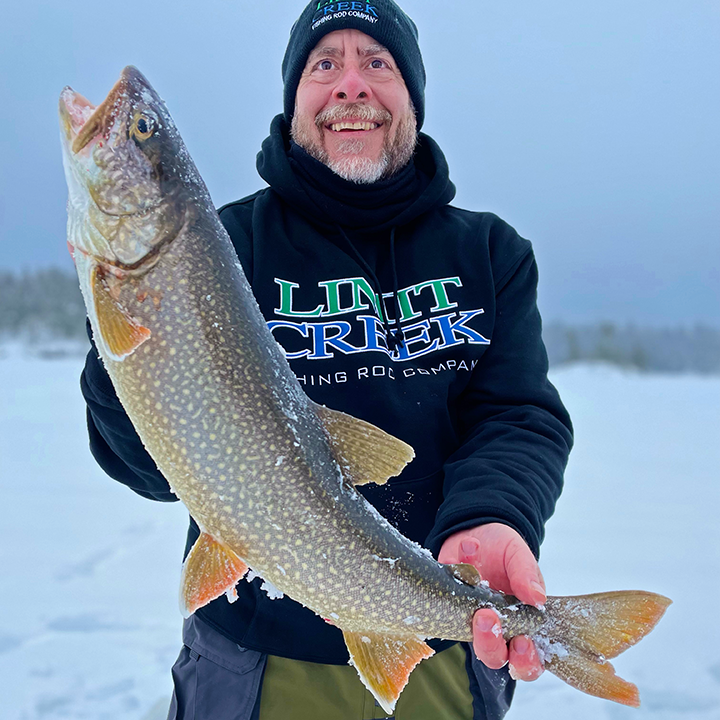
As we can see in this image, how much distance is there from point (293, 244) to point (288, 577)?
134cm

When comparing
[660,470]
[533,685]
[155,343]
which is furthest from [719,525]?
[155,343]

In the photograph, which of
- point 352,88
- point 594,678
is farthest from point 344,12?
point 594,678

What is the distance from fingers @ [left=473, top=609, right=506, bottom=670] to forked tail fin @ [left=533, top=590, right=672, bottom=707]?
14cm

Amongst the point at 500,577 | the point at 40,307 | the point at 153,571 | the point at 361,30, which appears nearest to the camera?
the point at 500,577

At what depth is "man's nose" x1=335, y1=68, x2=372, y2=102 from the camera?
2.63 metres

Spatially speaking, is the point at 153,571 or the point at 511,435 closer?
the point at 511,435

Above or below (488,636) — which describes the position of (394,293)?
above

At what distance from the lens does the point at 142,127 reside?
176cm

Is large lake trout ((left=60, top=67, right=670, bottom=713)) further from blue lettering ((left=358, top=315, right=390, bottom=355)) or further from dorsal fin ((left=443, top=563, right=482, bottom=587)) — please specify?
blue lettering ((left=358, top=315, right=390, bottom=355))

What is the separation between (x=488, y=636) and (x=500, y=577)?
0.27 m

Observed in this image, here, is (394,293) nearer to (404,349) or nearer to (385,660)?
(404,349)

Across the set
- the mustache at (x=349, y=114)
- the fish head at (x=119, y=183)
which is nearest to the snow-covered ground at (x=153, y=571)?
the fish head at (x=119, y=183)

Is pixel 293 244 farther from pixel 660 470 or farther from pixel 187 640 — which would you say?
pixel 660 470

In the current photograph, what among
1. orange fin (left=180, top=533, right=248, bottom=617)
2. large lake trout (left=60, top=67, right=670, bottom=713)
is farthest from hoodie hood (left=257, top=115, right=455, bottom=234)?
orange fin (left=180, top=533, right=248, bottom=617)
